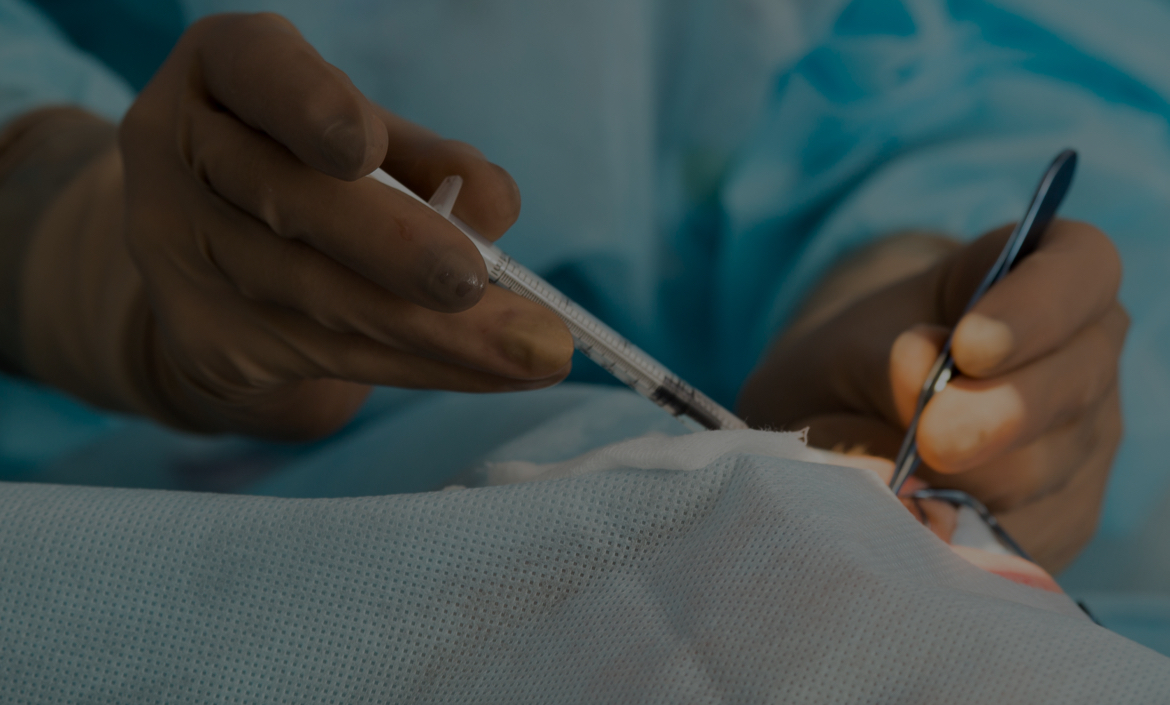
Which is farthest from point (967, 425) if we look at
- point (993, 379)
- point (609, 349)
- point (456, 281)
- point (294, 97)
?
point (294, 97)

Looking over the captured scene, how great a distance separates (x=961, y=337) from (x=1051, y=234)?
0.18 m

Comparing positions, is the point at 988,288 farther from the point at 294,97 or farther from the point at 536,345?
the point at 294,97

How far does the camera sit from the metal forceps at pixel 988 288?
0.52 meters

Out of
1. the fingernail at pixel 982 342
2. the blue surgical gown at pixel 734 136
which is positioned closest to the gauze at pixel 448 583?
the fingernail at pixel 982 342

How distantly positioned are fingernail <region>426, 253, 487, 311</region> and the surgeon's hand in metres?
0.32

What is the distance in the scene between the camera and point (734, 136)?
2.96 ft

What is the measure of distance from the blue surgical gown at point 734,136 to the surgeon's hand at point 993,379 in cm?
13

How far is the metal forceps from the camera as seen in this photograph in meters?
0.52

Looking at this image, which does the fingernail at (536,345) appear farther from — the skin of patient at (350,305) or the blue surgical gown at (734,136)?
the blue surgical gown at (734,136)

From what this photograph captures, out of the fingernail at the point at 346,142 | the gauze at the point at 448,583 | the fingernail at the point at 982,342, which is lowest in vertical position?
the gauze at the point at 448,583

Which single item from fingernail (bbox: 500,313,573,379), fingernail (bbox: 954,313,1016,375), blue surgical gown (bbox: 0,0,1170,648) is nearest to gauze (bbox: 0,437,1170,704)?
fingernail (bbox: 500,313,573,379)

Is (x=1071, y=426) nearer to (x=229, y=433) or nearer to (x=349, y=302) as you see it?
A: (x=349, y=302)

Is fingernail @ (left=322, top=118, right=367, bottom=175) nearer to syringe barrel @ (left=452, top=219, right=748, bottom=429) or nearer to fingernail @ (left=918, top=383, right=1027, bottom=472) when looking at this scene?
syringe barrel @ (left=452, top=219, right=748, bottom=429)

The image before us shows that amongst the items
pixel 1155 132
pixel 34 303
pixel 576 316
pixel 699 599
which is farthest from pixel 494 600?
pixel 1155 132
